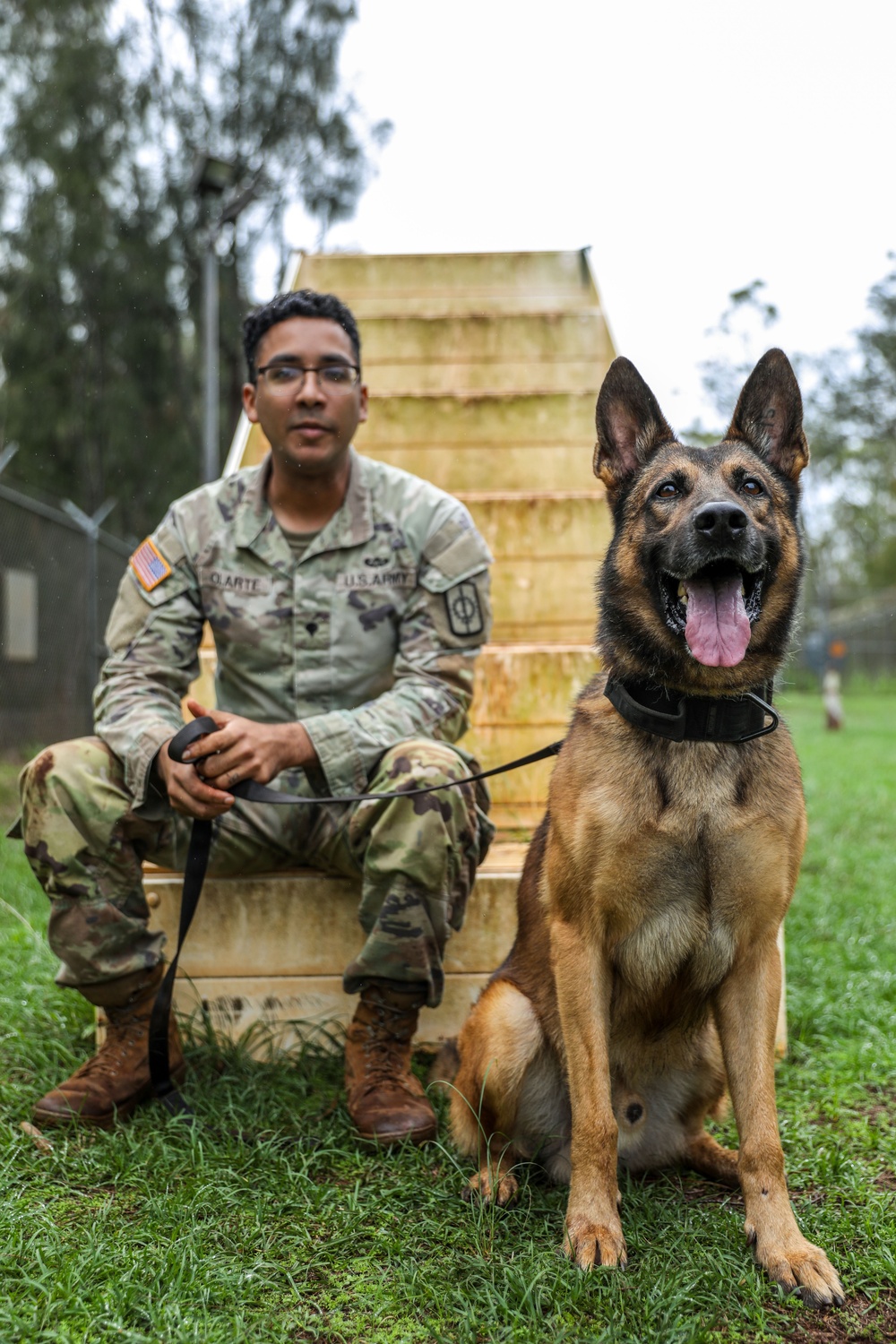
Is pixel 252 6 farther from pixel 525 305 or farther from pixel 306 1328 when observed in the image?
pixel 306 1328

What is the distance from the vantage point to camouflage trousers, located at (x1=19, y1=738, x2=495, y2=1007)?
2734 millimetres

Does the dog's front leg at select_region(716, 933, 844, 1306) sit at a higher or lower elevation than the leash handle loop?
lower

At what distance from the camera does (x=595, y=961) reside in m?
2.18

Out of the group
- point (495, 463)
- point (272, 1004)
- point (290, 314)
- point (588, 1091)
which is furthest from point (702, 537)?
point (495, 463)

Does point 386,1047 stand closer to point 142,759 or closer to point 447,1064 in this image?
point 447,1064

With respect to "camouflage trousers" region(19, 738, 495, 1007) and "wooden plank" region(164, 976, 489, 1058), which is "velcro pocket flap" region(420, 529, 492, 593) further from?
"wooden plank" region(164, 976, 489, 1058)

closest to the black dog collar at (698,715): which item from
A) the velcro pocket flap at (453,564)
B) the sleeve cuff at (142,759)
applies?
the velcro pocket flap at (453,564)

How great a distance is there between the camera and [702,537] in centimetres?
210

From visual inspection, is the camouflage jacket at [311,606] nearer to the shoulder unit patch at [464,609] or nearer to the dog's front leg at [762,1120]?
the shoulder unit patch at [464,609]

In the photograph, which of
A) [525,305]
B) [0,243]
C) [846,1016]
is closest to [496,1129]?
[846,1016]

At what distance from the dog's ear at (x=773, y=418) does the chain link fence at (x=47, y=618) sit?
6251mm

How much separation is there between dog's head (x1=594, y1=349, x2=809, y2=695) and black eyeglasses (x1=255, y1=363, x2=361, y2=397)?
1039 mm

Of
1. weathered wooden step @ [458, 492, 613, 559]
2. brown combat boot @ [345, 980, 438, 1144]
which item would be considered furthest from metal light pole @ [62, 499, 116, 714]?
brown combat boot @ [345, 980, 438, 1144]

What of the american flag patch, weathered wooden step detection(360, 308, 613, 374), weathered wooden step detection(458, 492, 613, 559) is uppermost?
weathered wooden step detection(360, 308, 613, 374)
